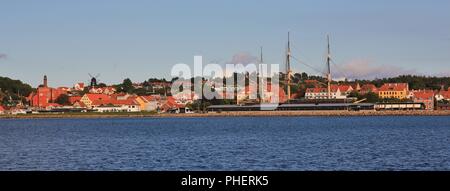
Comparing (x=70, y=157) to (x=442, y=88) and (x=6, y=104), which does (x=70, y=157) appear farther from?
(x=442, y=88)

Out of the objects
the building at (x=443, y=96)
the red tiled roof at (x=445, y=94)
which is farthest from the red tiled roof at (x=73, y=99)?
the red tiled roof at (x=445, y=94)

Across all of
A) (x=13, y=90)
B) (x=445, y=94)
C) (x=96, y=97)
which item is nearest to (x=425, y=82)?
(x=445, y=94)

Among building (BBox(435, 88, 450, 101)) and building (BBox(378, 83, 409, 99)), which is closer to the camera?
building (BBox(378, 83, 409, 99))

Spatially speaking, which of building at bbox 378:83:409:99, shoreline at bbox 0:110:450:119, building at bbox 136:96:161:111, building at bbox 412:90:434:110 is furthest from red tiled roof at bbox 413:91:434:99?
building at bbox 136:96:161:111

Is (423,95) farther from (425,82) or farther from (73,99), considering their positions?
(73,99)

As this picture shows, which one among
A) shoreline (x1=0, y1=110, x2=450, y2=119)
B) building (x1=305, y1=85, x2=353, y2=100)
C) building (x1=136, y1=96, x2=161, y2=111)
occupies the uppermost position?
building (x1=305, y1=85, x2=353, y2=100)

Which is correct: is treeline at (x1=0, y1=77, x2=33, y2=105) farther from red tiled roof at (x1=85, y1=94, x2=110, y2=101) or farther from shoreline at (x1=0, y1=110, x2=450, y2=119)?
shoreline at (x1=0, y1=110, x2=450, y2=119)

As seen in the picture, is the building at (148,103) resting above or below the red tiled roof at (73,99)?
below

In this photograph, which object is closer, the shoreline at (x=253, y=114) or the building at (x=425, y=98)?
the shoreline at (x=253, y=114)

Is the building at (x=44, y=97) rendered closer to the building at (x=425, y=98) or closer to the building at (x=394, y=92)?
the building at (x=394, y=92)

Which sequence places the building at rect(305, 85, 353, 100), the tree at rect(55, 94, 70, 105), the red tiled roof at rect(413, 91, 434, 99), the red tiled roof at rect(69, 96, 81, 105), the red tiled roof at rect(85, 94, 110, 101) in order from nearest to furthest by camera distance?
the red tiled roof at rect(413, 91, 434, 99) < the red tiled roof at rect(85, 94, 110, 101) < the building at rect(305, 85, 353, 100) < the red tiled roof at rect(69, 96, 81, 105) < the tree at rect(55, 94, 70, 105)
